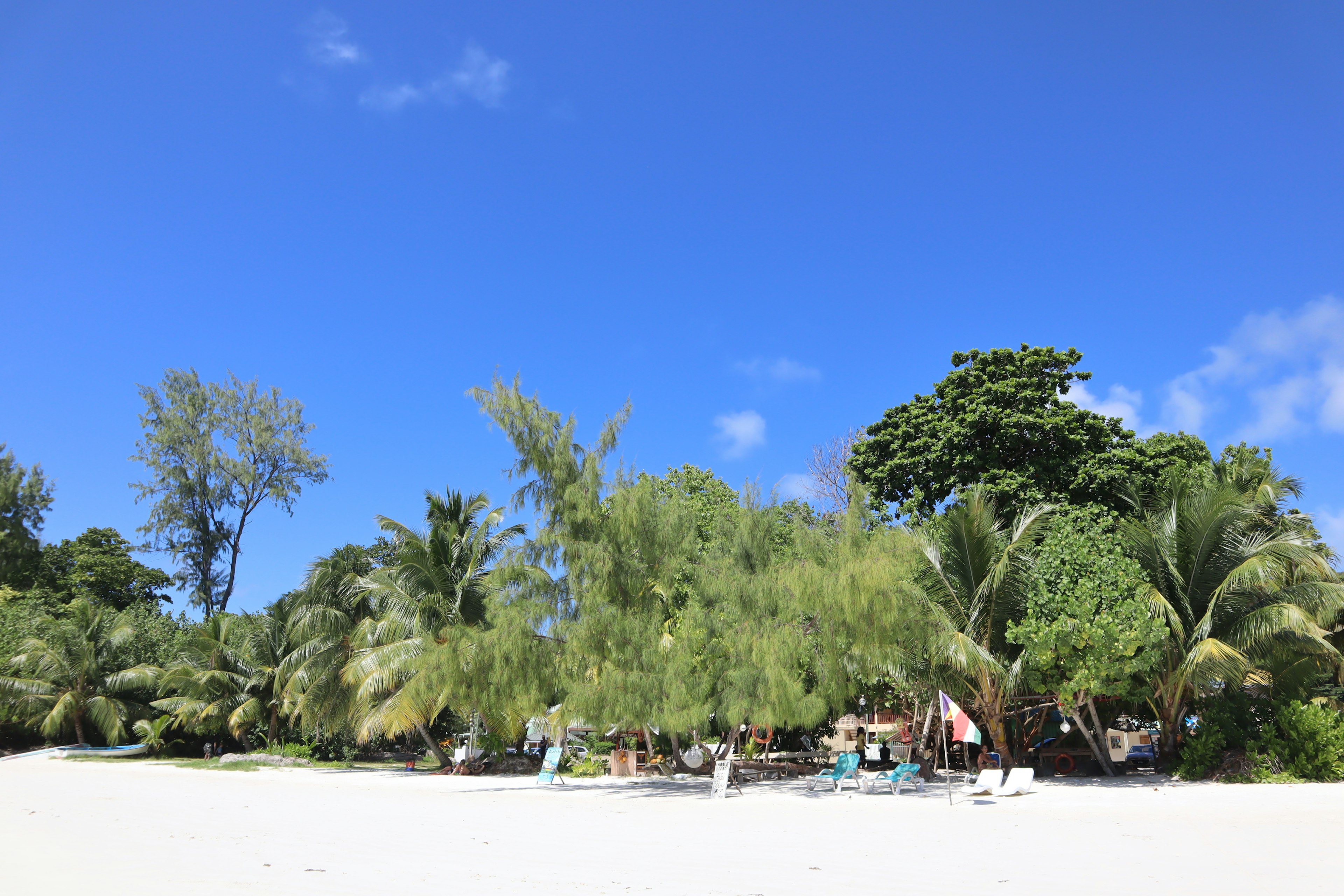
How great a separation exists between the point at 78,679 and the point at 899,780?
93.4 feet

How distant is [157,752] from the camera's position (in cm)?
2977

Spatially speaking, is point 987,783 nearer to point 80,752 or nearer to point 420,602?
point 420,602

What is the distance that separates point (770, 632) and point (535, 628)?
15.4 feet

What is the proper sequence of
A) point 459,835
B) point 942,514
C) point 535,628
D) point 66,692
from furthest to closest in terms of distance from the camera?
point 66,692 < point 942,514 < point 535,628 < point 459,835

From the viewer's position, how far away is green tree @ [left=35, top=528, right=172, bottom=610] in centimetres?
4116

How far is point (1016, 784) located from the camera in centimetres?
1429

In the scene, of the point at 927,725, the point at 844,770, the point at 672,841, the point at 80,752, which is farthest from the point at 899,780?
the point at 80,752

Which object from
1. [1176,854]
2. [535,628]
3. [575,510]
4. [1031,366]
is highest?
[1031,366]

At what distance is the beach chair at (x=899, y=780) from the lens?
48.0 ft

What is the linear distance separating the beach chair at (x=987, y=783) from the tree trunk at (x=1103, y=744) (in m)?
4.14

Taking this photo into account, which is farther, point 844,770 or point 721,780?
point 844,770

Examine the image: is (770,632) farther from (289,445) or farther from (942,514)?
(289,445)

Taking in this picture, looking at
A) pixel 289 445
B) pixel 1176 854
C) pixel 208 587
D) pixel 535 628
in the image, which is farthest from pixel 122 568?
pixel 1176 854

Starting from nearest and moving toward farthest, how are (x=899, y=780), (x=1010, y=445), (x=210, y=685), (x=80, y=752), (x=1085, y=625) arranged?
1. (x=899, y=780)
2. (x=1085, y=625)
3. (x=1010, y=445)
4. (x=210, y=685)
5. (x=80, y=752)
